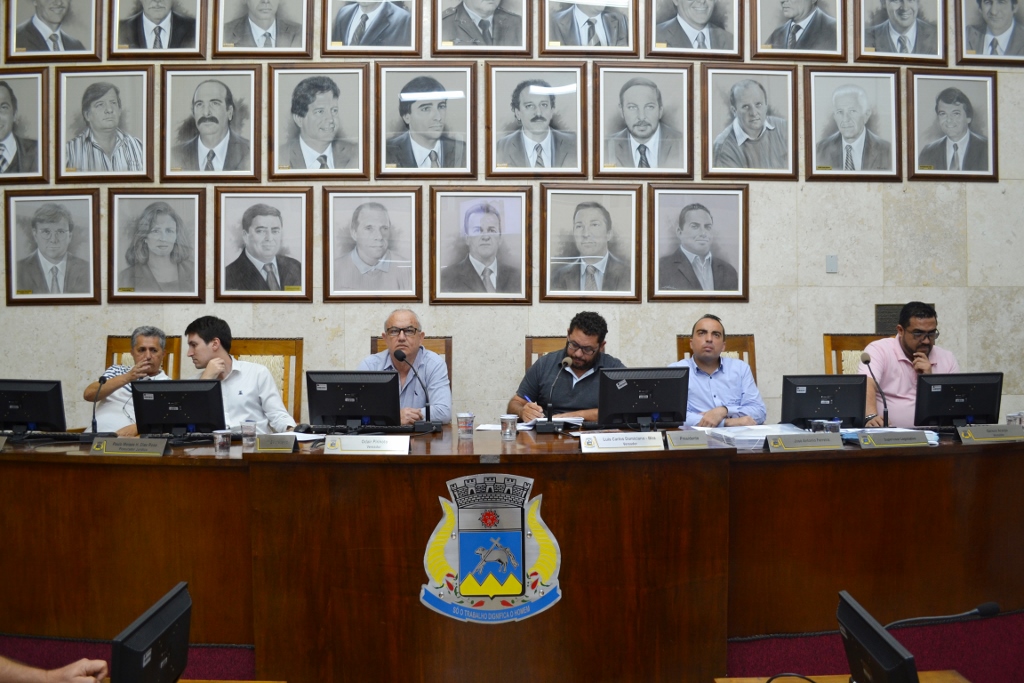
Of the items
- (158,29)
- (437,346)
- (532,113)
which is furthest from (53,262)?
(532,113)

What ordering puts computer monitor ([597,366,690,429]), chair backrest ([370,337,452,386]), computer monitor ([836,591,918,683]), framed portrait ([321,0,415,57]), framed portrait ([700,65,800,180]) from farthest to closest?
1. framed portrait ([700,65,800,180])
2. framed portrait ([321,0,415,57])
3. chair backrest ([370,337,452,386])
4. computer monitor ([597,366,690,429])
5. computer monitor ([836,591,918,683])

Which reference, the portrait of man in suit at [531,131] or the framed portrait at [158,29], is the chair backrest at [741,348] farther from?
the framed portrait at [158,29]

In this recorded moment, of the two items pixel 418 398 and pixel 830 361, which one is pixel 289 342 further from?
pixel 830 361

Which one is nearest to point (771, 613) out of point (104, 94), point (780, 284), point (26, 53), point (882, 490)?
point (882, 490)

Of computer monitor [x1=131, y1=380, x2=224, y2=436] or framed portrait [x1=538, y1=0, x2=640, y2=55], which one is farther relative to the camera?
framed portrait [x1=538, y1=0, x2=640, y2=55]

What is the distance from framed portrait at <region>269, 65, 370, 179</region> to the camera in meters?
4.57

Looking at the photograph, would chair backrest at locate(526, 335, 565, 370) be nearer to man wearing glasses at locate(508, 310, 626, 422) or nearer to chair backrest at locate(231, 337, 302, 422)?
man wearing glasses at locate(508, 310, 626, 422)

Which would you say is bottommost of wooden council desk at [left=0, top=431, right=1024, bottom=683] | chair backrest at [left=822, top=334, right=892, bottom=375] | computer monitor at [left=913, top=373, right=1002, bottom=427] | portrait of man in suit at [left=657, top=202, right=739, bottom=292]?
wooden council desk at [left=0, top=431, right=1024, bottom=683]

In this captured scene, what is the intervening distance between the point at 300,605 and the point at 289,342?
2.26m

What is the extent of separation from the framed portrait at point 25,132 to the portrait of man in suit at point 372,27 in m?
2.07

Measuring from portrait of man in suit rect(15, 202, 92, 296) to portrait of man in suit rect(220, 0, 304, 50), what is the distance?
1658mm

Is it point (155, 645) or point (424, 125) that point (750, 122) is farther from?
point (155, 645)

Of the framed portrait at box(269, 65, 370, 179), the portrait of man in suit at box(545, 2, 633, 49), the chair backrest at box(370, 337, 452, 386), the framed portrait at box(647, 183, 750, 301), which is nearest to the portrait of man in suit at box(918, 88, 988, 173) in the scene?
the framed portrait at box(647, 183, 750, 301)

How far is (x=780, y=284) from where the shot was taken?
4.71m
